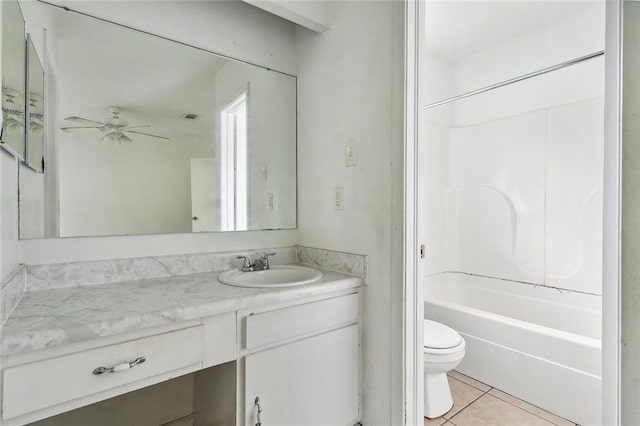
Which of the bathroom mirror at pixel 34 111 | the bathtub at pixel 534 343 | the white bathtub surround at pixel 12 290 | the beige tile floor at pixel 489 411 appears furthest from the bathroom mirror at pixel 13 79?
the bathtub at pixel 534 343

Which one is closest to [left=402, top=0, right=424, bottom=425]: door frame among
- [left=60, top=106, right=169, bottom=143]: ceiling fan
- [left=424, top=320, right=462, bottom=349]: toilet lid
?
[left=424, top=320, right=462, bottom=349]: toilet lid

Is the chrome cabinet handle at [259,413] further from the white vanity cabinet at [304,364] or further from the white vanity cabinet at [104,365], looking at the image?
the white vanity cabinet at [104,365]

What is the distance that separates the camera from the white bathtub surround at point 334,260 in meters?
1.57

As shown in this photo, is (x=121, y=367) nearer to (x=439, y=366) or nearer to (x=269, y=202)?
(x=269, y=202)

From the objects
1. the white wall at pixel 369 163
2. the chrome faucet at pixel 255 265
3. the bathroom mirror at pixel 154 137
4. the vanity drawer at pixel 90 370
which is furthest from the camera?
the chrome faucet at pixel 255 265

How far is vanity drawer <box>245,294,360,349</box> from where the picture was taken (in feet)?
3.97

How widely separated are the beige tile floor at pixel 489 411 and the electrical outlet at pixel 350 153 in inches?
56.1

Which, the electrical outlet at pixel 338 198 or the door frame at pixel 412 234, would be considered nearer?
the door frame at pixel 412 234

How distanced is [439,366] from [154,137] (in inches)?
73.5

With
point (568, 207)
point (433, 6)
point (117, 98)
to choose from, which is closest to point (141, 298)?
point (117, 98)

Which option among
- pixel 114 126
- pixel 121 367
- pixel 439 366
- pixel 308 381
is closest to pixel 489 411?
pixel 439 366

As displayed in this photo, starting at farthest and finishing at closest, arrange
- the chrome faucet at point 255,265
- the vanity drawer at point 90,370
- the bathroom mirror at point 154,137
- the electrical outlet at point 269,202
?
the electrical outlet at point 269,202
the chrome faucet at point 255,265
the bathroom mirror at point 154,137
the vanity drawer at point 90,370

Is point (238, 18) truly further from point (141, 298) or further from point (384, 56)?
point (141, 298)

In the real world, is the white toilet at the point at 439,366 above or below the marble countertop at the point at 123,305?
below
